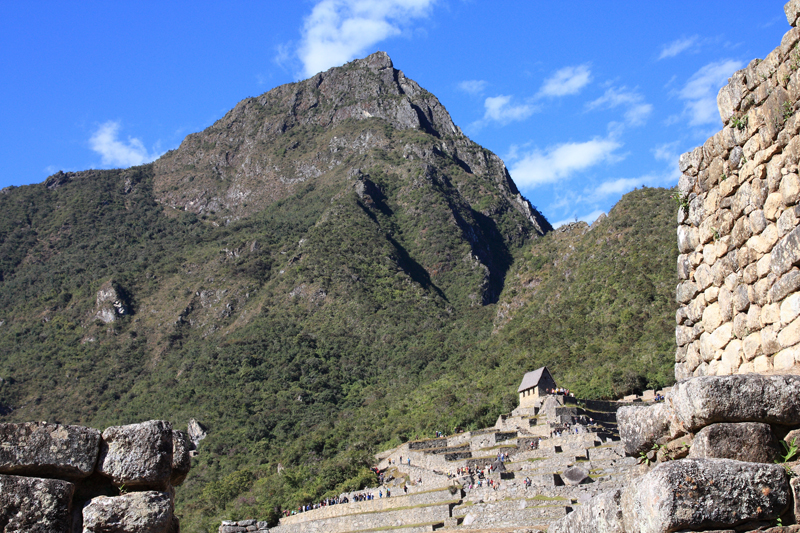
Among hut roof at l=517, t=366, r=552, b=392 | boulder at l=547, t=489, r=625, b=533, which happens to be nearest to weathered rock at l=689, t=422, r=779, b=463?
boulder at l=547, t=489, r=625, b=533

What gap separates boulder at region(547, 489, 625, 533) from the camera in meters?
4.35

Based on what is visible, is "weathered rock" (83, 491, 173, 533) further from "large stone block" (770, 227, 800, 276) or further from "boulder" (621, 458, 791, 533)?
"large stone block" (770, 227, 800, 276)

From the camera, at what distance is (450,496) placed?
30.0 metres

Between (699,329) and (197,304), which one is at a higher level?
(197,304)

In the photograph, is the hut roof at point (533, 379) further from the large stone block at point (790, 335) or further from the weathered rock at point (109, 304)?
the weathered rock at point (109, 304)

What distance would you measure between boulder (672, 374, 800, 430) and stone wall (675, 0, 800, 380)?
0.61 meters

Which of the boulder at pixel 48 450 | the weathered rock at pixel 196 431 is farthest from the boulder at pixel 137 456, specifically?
the weathered rock at pixel 196 431

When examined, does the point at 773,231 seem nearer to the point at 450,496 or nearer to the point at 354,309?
the point at 450,496

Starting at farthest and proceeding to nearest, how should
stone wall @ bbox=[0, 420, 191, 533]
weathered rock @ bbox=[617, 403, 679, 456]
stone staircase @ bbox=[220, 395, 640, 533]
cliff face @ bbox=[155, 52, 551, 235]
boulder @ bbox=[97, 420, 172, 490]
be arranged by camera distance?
cliff face @ bbox=[155, 52, 551, 235], stone staircase @ bbox=[220, 395, 640, 533], boulder @ bbox=[97, 420, 172, 490], stone wall @ bbox=[0, 420, 191, 533], weathered rock @ bbox=[617, 403, 679, 456]

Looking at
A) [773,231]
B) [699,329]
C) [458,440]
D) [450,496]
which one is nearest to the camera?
[773,231]

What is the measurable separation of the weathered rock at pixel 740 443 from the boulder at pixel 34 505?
4543mm

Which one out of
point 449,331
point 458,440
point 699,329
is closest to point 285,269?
point 449,331

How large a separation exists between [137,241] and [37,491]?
16679 centimetres

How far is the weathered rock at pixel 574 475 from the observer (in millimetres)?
26945
